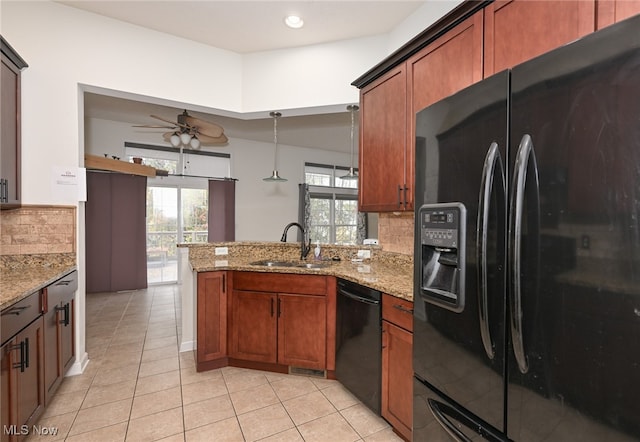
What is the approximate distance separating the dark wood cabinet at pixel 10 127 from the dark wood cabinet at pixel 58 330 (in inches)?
27.4

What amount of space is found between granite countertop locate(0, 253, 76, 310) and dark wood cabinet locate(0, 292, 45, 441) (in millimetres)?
48

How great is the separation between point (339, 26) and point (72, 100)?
2263 millimetres

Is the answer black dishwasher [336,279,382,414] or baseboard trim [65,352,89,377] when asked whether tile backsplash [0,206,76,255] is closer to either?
baseboard trim [65,352,89,377]

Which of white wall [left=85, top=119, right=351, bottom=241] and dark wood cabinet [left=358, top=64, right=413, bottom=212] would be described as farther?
white wall [left=85, top=119, right=351, bottom=241]

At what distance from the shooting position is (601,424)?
79 centimetres

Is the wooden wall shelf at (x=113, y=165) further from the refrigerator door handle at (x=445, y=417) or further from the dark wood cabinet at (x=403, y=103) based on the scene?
the refrigerator door handle at (x=445, y=417)

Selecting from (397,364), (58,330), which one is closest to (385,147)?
(397,364)

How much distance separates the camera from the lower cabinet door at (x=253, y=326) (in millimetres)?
2596

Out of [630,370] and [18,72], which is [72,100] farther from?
[630,370]

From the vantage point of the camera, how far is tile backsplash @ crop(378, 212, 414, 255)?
263 centimetres

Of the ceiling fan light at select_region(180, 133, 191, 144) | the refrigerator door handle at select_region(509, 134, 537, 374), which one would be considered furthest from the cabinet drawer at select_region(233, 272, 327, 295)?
the ceiling fan light at select_region(180, 133, 191, 144)

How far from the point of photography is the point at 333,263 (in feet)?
9.71

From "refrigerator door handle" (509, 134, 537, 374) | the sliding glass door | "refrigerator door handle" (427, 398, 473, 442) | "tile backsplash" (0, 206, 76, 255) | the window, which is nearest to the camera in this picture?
"refrigerator door handle" (509, 134, 537, 374)

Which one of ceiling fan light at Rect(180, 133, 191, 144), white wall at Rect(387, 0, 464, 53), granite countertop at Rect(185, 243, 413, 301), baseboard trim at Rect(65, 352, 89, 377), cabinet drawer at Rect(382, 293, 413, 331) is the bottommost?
baseboard trim at Rect(65, 352, 89, 377)
